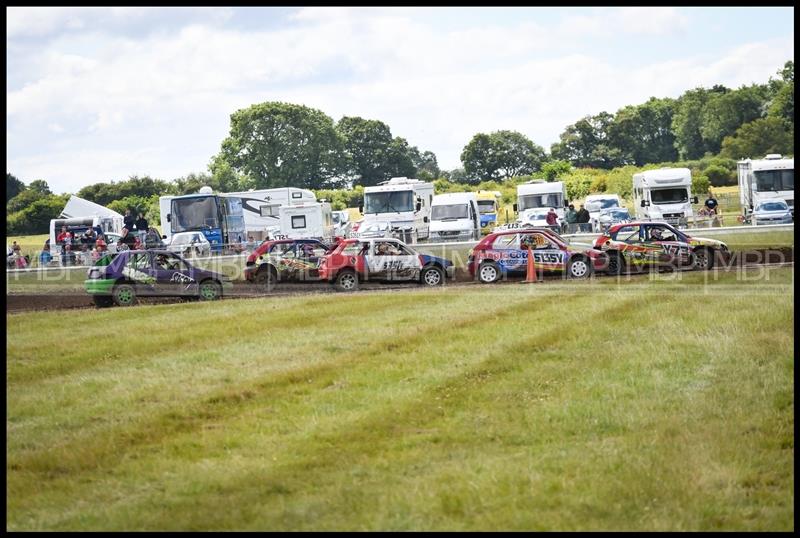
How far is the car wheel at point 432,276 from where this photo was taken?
92.1 feet

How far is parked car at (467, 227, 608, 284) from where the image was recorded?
2784 cm

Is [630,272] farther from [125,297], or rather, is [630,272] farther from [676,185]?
[676,185]

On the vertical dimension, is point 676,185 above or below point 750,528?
above

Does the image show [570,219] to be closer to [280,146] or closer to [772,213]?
[772,213]

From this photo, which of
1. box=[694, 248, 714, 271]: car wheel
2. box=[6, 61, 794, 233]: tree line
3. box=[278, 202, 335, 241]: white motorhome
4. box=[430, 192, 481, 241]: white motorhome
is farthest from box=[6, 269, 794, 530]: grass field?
box=[6, 61, 794, 233]: tree line

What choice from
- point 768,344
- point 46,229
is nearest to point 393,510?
point 768,344

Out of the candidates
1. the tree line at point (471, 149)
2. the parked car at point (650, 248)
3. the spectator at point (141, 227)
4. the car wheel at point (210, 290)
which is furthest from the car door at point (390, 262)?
the tree line at point (471, 149)

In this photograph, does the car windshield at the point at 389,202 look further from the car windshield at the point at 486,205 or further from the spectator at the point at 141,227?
the car windshield at the point at 486,205

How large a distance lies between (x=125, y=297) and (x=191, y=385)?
38.4 feet

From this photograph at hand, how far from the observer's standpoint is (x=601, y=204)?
197 feet

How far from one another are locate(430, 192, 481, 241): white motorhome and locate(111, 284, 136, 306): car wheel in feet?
65.2

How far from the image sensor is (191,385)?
14.3m

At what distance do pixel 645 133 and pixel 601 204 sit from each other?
2656 inches

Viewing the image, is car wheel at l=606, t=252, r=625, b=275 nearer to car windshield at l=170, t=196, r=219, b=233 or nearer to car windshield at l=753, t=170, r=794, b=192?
car windshield at l=753, t=170, r=794, b=192
